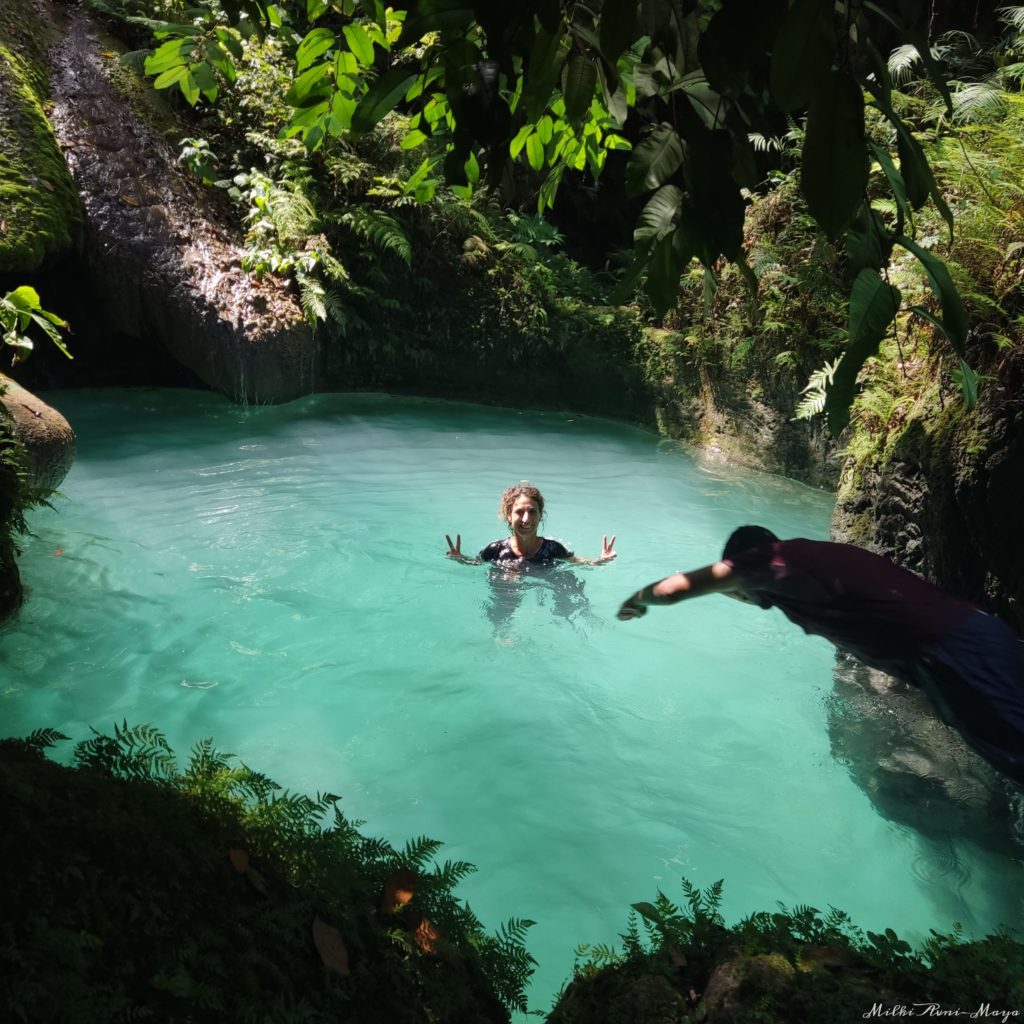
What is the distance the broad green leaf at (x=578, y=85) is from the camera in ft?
4.27

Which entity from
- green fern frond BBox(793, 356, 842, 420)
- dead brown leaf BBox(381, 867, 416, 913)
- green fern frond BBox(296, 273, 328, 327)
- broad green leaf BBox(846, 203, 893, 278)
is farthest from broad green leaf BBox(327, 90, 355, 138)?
green fern frond BBox(296, 273, 328, 327)

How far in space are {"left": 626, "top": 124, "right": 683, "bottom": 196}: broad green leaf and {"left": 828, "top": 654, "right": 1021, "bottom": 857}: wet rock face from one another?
156 inches

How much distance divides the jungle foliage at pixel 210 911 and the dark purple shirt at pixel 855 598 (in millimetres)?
1838

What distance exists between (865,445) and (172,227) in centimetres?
929

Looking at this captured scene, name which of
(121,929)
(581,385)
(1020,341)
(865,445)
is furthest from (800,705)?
(581,385)

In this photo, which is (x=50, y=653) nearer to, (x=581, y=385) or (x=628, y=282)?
(x=628, y=282)

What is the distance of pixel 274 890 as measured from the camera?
2.11 meters

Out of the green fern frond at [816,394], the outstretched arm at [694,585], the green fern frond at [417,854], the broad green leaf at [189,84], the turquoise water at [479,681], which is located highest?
the broad green leaf at [189,84]

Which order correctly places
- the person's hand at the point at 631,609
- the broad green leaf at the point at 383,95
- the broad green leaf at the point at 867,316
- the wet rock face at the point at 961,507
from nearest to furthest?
the broad green leaf at the point at 867,316 → the broad green leaf at the point at 383,95 → the person's hand at the point at 631,609 → the wet rock face at the point at 961,507

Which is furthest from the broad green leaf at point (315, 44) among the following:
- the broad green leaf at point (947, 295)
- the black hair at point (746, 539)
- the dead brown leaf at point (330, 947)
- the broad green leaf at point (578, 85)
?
the black hair at point (746, 539)

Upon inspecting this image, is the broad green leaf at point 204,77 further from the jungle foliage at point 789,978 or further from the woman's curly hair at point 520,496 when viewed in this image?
the woman's curly hair at point 520,496

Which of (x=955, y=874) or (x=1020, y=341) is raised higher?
(x=1020, y=341)

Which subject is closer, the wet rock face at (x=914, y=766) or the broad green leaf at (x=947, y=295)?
the broad green leaf at (x=947, y=295)

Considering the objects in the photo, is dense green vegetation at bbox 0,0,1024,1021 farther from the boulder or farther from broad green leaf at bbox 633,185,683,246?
the boulder
